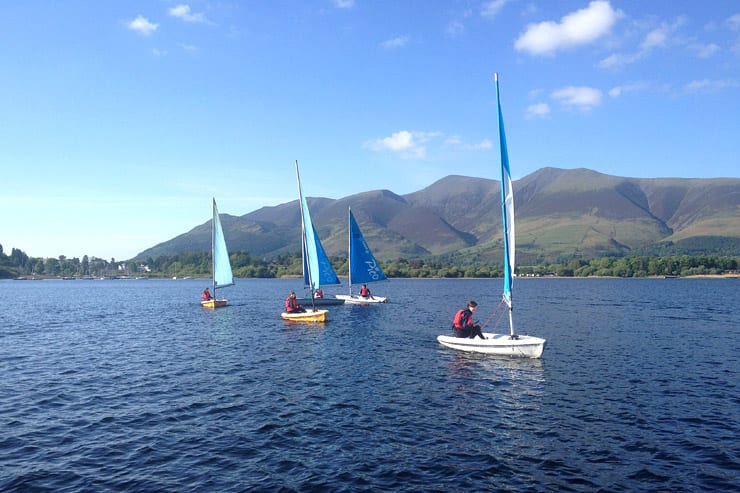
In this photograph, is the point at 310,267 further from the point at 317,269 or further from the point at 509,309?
the point at 509,309

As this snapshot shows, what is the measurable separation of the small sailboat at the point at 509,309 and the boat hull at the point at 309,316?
73.6ft

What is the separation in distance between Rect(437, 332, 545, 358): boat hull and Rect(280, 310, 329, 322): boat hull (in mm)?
24318

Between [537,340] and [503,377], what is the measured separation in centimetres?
643

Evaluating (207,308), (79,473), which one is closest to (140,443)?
(79,473)

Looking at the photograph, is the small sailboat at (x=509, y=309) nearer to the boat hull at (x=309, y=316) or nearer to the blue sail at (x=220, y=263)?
the boat hull at (x=309, y=316)

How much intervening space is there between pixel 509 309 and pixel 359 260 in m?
56.4

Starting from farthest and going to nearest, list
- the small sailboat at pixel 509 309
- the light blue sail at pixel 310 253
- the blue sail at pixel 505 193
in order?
the light blue sail at pixel 310 253 → the small sailboat at pixel 509 309 → the blue sail at pixel 505 193

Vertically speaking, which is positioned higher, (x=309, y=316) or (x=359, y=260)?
(x=359, y=260)

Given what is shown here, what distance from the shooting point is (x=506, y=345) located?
3969cm

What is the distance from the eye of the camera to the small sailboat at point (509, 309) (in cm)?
3662

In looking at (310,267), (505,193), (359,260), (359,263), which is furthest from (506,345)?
(359,263)

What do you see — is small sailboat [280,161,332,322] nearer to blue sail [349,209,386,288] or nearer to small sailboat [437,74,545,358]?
blue sail [349,209,386,288]

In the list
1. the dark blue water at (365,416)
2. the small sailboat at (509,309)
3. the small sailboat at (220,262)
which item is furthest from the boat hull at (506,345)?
the small sailboat at (220,262)

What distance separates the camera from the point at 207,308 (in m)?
93.6
